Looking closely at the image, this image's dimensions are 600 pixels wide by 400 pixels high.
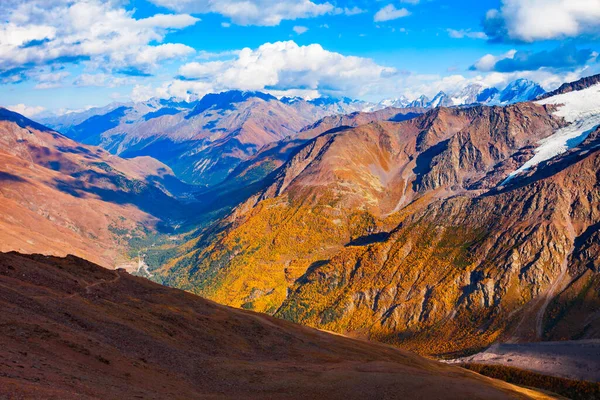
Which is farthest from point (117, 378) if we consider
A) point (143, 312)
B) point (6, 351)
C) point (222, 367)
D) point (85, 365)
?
point (143, 312)

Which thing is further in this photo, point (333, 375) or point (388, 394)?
point (333, 375)

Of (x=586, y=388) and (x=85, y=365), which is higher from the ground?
(x=85, y=365)

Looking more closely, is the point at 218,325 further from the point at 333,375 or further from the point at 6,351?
the point at 6,351

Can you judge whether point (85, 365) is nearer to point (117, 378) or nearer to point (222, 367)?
point (117, 378)

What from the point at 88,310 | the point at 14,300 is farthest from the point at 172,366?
the point at 14,300

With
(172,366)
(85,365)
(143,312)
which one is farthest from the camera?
(143,312)

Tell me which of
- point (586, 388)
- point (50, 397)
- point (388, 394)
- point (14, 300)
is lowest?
point (586, 388)

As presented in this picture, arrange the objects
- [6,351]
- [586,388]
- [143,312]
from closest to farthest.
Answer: [6,351] → [143,312] → [586,388]
